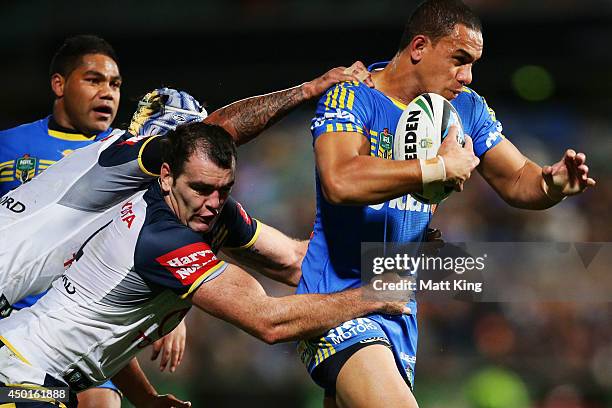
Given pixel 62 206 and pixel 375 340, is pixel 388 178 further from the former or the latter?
pixel 62 206

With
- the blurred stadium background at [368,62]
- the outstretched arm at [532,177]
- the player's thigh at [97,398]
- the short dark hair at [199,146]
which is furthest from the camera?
the blurred stadium background at [368,62]

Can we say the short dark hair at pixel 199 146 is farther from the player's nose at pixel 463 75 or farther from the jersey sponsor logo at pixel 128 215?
the player's nose at pixel 463 75

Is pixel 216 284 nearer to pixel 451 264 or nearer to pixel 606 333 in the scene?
pixel 451 264

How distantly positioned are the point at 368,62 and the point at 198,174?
10.2 metres

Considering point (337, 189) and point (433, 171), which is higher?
point (433, 171)

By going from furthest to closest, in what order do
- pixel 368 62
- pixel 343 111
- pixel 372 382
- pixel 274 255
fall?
pixel 368 62, pixel 274 255, pixel 343 111, pixel 372 382

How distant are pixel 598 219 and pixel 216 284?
8.71 metres

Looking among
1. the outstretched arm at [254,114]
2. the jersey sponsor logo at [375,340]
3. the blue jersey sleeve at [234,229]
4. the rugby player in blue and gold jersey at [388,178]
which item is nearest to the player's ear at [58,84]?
the outstretched arm at [254,114]

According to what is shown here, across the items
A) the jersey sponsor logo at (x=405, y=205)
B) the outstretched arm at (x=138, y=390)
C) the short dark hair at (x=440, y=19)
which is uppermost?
the short dark hair at (x=440, y=19)

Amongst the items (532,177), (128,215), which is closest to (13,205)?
(128,215)

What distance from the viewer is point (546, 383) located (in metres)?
9.36

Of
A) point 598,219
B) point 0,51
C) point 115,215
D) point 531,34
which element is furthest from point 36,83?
point 115,215

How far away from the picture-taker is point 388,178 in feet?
13.8

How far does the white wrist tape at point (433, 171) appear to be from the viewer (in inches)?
164
